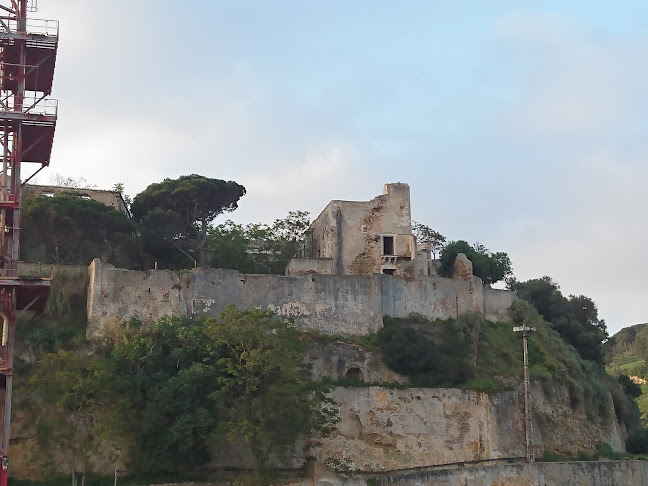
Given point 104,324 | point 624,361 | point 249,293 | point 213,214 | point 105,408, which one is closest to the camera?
point 105,408

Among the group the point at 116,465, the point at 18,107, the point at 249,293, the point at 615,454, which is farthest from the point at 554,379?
the point at 18,107

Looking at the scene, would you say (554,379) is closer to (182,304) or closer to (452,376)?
(452,376)

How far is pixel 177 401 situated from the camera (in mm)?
30953

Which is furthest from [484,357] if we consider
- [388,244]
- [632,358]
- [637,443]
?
[632,358]

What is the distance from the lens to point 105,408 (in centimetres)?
3097

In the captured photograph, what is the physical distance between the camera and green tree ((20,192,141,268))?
1613 inches

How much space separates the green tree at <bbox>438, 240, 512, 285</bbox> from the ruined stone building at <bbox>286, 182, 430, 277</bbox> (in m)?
4.39

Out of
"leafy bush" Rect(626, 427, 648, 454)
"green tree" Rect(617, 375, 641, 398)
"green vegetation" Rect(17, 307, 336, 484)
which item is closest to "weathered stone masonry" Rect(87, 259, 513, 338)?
"green vegetation" Rect(17, 307, 336, 484)

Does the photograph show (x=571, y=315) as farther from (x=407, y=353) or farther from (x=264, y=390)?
(x=264, y=390)

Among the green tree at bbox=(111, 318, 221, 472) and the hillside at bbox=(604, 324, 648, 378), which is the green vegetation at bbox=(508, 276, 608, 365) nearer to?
the hillside at bbox=(604, 324, 648, 378)

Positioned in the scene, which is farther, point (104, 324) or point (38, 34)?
point (104, 324)

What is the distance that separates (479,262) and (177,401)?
78.3ft

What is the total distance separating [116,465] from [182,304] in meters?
7.39

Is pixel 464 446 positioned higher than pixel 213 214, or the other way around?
pixel 213 214
